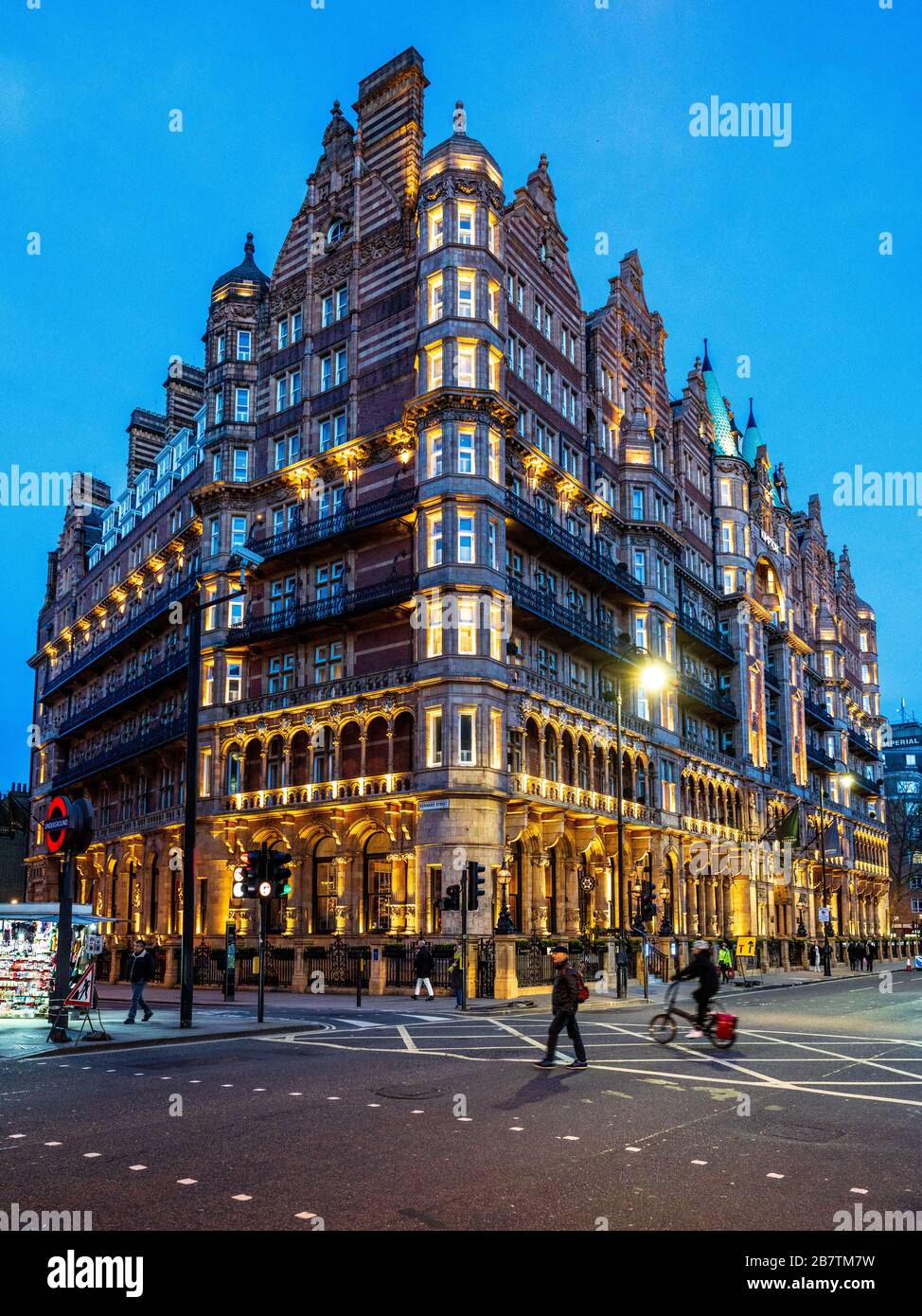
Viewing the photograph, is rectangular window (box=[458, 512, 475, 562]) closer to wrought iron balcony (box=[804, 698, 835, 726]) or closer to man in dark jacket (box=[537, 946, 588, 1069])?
man in dark jacket (box=[537, 946, 588, 1069])

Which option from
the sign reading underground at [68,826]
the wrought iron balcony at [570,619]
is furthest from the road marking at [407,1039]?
the wrought iron balcony at [570,619]

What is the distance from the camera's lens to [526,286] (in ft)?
151

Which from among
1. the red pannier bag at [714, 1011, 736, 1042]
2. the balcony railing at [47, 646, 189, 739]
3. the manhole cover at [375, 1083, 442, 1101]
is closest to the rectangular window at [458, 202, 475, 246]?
the balcony railing at [47, 646, 189, 739]

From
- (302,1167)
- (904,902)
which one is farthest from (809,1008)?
(904,902)

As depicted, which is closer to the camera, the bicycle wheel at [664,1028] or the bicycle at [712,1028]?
the bicycle at [712,1028]

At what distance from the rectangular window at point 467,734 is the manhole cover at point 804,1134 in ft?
86.7

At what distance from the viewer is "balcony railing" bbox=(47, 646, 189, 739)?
5069 cm

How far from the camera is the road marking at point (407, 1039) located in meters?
17.7

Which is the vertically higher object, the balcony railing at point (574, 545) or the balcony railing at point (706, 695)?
the balcony railing at point (574, 545)

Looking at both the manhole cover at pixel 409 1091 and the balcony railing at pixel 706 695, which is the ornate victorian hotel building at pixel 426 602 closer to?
the balcony railing at pixel 706 695

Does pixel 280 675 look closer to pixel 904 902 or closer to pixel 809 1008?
pixel 809 1008

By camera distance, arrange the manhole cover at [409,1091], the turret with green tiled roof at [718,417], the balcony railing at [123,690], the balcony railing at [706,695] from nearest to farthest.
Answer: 1. the manhole cover at [409,1091]
2. the balcony railing at [123,690]
3. the balcony railing at [706,695]
4. the turret with green tiled roof at [718,417]

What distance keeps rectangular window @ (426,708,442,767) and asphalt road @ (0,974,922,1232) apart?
1949cm

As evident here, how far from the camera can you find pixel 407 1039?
63.9ft
